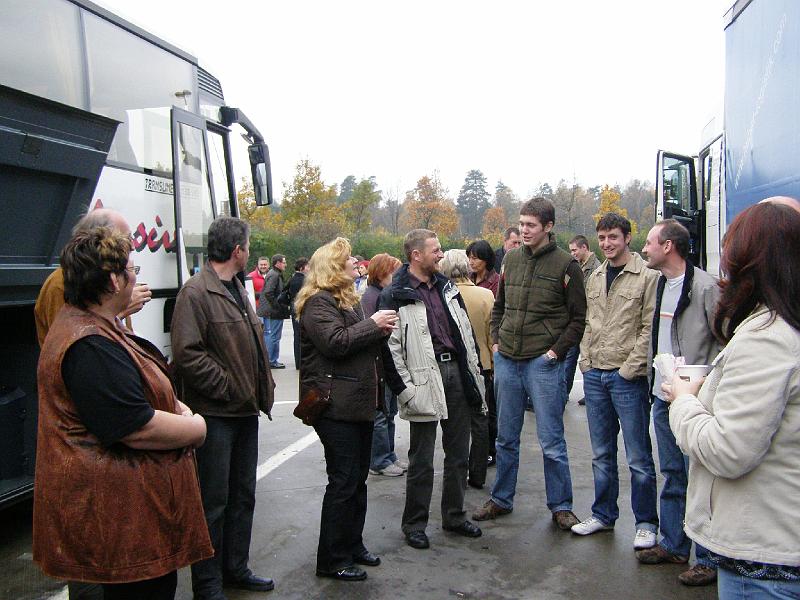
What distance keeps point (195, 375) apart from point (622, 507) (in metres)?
3.49

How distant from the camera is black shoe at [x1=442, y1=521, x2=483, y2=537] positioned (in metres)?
4.96

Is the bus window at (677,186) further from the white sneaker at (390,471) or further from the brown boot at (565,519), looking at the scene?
the brown boot at (565,519)

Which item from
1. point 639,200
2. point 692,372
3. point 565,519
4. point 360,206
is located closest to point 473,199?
point 639,200

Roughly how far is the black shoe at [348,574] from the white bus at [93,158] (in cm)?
212

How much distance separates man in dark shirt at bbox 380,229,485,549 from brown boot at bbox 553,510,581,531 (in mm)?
592

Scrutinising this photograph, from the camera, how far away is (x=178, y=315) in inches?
152

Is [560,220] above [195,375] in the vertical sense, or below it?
above

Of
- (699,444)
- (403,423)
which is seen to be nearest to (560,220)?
(403,423)

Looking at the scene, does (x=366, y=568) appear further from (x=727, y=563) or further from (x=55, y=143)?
(x=55, y=143)

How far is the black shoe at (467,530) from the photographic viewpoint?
4.96 m

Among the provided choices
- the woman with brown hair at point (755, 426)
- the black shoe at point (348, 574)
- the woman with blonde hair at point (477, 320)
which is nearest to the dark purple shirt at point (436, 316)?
the woman with blonde hair at point (477, 320)

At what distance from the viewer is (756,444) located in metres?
1.99

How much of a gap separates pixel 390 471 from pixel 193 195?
124 inches

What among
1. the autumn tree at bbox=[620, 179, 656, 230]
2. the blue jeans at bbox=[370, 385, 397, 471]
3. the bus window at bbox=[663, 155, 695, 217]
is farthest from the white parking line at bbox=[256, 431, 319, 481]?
the autumn tree at bbox=[620, 179, 656, 230]
